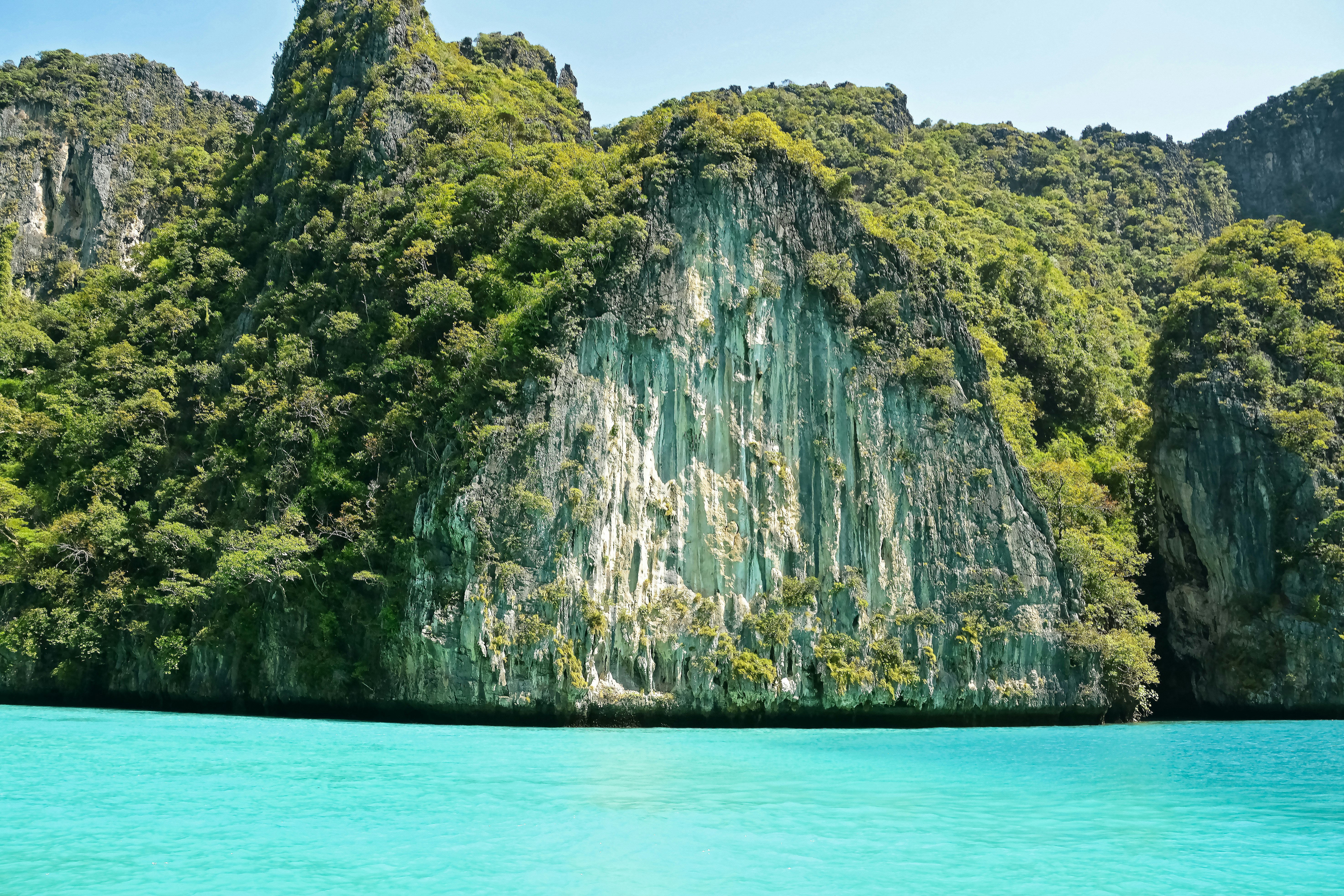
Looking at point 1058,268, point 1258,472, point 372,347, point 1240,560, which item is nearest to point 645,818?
point 372,347

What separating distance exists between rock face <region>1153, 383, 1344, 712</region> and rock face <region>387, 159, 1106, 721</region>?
687cm

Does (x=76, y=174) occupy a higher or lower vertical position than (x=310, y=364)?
higher

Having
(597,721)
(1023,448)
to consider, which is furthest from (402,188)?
(1023,448)

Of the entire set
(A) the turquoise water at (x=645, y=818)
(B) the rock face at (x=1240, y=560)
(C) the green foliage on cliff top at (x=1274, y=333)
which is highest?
(C) the green foliage on cliff top at (x=1274, y=333)

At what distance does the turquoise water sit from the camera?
8.57 metres

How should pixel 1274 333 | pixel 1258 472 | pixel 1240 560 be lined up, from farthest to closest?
pixel 1274 333 < pixel 1258 472 < pixel 1240 560

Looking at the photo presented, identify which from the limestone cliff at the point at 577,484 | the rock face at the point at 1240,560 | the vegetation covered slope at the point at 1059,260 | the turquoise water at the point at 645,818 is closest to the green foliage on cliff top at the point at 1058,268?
the vegetation covered slope at the point at 1059,260

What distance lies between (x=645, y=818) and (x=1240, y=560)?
27180 millimetres

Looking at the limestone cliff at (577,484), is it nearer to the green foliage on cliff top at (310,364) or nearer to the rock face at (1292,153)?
the green foliage on cliff top at (310,364)

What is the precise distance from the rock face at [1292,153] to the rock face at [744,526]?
39.5 metres

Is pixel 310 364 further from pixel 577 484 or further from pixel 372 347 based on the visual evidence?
pixel 577 484

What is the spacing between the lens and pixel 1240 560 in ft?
104

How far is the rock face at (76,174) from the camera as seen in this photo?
4762 cm

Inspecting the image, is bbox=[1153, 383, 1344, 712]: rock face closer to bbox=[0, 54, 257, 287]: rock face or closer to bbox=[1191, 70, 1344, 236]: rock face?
bbox=[1191, 70, 1344, 236]: rock face
